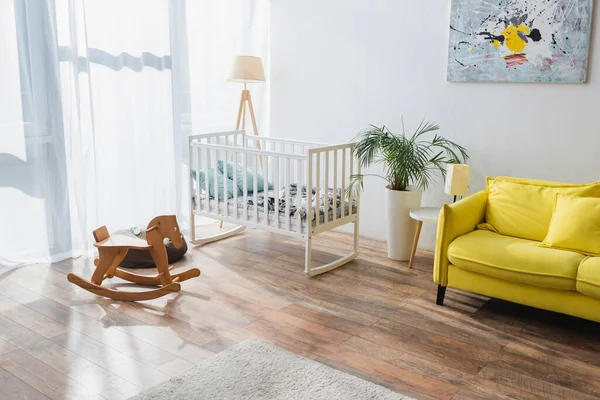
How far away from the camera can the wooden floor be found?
96.4 inches

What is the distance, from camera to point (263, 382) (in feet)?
7.91

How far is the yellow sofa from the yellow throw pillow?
2.2 inches

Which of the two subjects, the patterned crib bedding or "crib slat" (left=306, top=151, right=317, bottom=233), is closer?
"crib slat" (left=306, top=151, right=317, bottom=233)

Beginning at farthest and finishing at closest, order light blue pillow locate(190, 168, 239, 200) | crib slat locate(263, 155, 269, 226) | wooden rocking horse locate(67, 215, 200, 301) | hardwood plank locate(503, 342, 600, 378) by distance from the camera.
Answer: light blue pillow locate(190, 168, 239, 200)
crib slat locate(263, 155, 269, 226)
wooden rocking horse locate(67, 215, 200, 301)
hardwood plank locate(503, 342, 600, 378)

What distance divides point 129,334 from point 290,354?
0.81 meters

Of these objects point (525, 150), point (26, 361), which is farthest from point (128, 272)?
point (525, 150)

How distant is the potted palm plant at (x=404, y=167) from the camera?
380 cm

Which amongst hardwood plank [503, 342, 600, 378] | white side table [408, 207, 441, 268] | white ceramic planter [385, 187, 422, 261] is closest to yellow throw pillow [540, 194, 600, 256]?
hardwood plank [503, 342, 600, 378]

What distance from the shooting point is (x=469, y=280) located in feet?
10.3

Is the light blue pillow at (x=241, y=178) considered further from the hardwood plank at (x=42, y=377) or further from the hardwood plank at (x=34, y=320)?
the hardwood plank at (x=42, y=377)

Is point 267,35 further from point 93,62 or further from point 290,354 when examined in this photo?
point 290,354

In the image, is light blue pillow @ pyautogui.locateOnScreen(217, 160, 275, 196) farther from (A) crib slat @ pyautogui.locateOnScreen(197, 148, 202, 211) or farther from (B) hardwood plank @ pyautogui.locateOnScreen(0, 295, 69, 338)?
(B) hardwood plank @ pyautogui.locateOnScreen(0, 295, 69, 338)

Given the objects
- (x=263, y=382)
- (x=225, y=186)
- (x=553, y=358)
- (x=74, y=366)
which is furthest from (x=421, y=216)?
(x=74, y=366)

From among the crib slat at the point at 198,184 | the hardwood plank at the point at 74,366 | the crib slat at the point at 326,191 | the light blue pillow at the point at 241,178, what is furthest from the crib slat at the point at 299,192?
the hardwood plank at the point at 74,366
